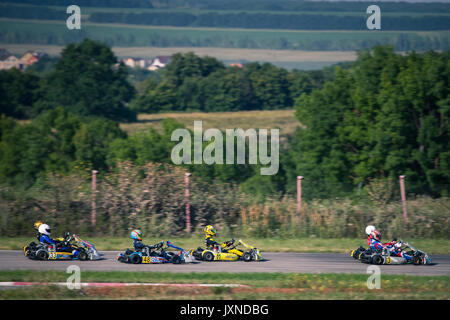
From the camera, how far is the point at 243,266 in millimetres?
17297

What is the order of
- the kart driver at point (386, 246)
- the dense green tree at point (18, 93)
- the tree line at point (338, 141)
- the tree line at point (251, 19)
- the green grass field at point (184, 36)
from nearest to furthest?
1. the kart driver at point (386, 246)
2. the tree line at point (338, 141)
3. the dense green tree at point (18, 93)
4. the tree line at point (251, 19)
5. the green grass field at point (184, 36)

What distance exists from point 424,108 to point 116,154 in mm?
23686

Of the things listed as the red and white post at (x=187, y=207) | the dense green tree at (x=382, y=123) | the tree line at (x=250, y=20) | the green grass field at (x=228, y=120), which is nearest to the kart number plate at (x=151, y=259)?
the red and white post at (x=187, y=207)

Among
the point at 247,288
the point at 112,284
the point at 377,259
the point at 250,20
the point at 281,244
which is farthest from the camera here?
the point at 250,20

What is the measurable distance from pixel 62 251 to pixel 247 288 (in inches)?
257

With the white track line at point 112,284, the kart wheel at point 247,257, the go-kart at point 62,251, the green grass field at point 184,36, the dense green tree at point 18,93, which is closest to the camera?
the white track line at point 112,284

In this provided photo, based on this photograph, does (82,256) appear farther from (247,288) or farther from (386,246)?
(386,246)

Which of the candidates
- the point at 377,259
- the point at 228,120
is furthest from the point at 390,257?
the point at 228,120

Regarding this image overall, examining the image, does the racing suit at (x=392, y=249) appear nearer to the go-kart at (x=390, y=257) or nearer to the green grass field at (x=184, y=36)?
the go-kart at (x=390, y=257)

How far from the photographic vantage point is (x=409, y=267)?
1761 centimetres

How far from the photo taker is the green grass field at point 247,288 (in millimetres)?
13594

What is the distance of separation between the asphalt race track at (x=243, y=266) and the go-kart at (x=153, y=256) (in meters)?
0.16

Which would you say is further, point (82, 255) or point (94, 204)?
point (94, 204)
